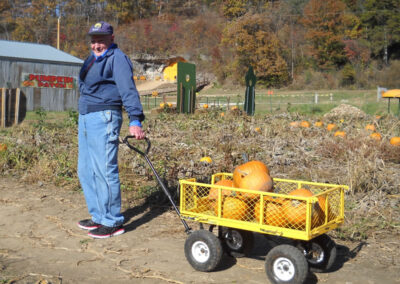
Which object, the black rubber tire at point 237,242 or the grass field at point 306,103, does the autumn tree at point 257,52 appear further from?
the black rubber tire at point 237,242

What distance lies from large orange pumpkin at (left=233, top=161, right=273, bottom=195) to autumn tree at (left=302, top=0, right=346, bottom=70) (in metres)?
51.9

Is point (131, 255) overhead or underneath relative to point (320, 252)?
underneath

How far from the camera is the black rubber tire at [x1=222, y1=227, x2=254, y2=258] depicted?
13.1 ft

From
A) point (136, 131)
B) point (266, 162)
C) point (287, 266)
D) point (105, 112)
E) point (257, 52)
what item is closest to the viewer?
point (287, 266)

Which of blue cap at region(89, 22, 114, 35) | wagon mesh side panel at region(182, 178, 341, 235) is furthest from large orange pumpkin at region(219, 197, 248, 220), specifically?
blue cap at region(89, 22, 114, 35)

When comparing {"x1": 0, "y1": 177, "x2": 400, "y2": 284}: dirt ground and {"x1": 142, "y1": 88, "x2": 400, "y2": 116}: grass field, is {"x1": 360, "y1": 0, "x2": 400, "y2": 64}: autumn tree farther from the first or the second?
{"x1": 0, "y1": 177, "x2": 400, "y2": 284}: dirt ground

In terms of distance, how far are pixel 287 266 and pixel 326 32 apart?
55.5m

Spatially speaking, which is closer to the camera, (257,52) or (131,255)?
(131,255)

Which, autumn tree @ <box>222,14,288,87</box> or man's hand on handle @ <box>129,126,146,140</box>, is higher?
autumn tree @ <box>222,14,288,87</box>

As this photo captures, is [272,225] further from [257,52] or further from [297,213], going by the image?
[257,52]

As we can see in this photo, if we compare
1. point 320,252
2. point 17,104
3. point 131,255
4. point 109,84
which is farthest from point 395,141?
point 17,104

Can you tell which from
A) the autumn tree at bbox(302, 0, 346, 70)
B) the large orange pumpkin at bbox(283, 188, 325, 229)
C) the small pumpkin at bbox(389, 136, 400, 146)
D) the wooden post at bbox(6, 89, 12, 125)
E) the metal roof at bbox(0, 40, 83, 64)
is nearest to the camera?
the large orange pumpkin at bbox(283, 188, 325, 229)

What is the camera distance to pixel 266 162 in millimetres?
7387

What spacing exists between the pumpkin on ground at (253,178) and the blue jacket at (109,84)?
112 centimetres
